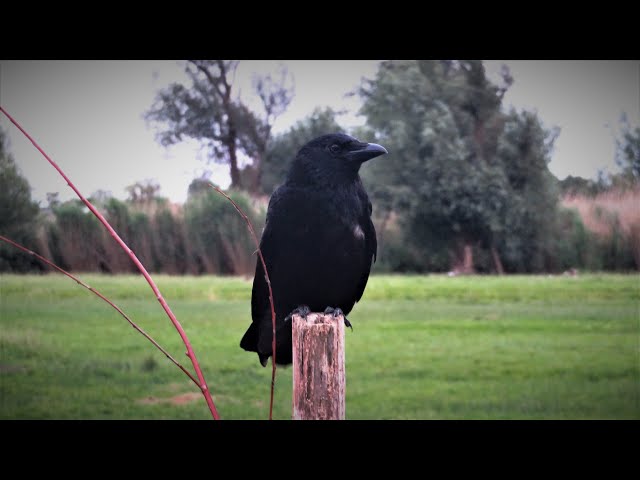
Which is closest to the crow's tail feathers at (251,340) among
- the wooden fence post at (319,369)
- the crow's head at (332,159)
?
the crow's head at (332,159)

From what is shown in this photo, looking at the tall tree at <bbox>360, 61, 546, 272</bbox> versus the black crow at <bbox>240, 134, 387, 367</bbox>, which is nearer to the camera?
the black crow at <bbox>240, 134, 387, 367</bbox>

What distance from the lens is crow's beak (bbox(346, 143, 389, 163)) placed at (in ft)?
8.36

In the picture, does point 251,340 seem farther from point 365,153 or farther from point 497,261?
point 497,261

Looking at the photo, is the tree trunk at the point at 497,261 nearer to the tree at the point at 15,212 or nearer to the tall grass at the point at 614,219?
the tall grass at the point at 614,219

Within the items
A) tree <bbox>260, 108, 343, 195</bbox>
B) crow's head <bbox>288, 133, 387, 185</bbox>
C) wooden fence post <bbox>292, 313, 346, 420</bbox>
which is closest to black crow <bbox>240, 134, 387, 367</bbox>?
crow's head <bbox>288, 133, 387, 185</bbox>

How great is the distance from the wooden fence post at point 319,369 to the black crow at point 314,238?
0.63 m

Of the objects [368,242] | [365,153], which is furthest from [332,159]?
[368,242]

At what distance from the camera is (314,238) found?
103 inches

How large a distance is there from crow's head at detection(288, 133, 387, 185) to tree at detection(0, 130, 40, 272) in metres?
4.49

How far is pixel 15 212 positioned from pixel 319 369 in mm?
5406

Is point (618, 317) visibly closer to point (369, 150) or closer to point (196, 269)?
point (196, 269)

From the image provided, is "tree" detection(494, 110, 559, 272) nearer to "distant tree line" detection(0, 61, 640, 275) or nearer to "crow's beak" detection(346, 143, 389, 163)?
"distant tree line" detection(0, 61, 640, 275)

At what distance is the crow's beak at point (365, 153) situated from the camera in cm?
255

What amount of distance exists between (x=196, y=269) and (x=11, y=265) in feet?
5.71
